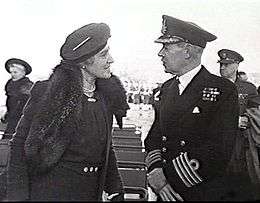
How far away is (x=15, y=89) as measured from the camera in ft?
5.91

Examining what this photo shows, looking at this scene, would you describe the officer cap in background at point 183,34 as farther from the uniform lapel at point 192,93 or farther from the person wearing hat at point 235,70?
the person wearing hat at point 235,70

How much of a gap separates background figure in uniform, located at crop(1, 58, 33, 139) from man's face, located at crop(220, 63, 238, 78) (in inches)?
33.0

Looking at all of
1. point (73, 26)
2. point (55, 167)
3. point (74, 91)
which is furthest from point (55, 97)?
point (73, 26)

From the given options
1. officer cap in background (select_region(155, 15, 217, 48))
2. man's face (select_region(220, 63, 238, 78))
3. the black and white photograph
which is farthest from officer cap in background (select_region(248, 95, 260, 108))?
officer cap in background (select_region(155, 15, 217, 48))

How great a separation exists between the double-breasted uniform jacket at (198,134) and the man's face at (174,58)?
0.06 m

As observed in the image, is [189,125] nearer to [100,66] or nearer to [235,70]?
[100,66]

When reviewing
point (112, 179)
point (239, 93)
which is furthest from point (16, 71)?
point (239, 93)

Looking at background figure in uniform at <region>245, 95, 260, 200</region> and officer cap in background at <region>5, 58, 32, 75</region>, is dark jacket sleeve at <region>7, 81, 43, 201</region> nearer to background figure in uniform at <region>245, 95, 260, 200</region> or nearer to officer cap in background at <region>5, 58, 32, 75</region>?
officer cap in background at <region>5, 58, 32, 75</region>

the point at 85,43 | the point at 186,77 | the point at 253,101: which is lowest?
the point at 253,101

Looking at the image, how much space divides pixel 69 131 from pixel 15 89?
736 millimetres

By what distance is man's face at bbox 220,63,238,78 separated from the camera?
5.93 ft

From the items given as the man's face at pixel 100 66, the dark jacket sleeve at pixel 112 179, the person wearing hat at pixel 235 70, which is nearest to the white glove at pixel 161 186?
the dark jacket sleeve at pixel 112 179

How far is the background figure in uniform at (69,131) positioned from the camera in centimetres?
112

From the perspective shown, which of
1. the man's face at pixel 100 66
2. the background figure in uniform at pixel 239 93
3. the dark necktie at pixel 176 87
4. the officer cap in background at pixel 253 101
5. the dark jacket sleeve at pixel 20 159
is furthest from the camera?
the officer cap in background at pixel 253 101
